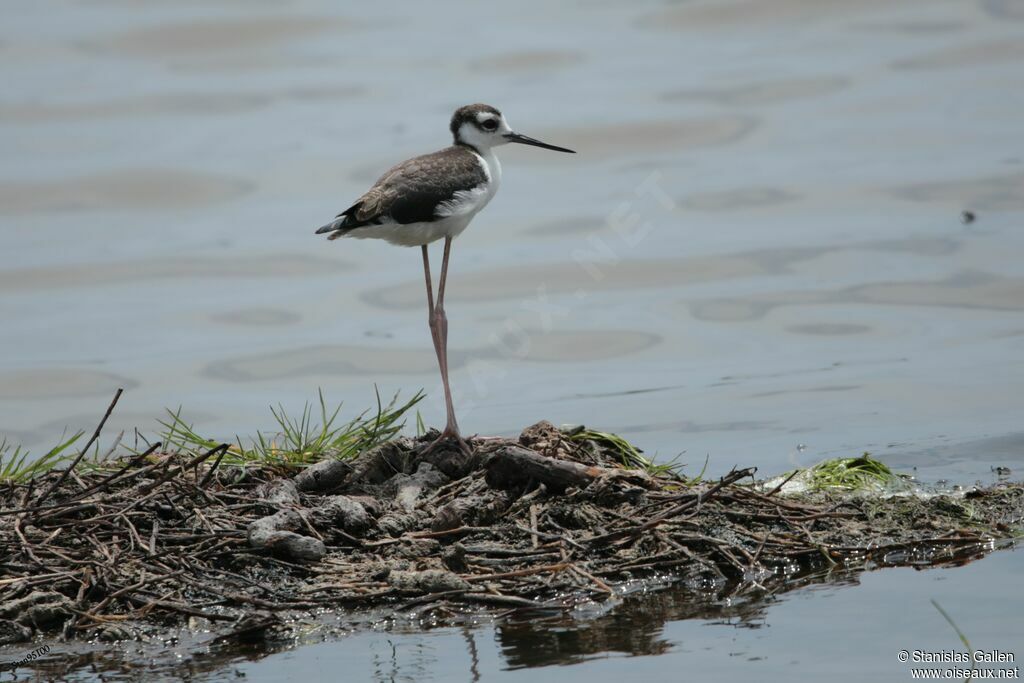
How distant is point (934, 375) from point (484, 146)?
252 inches

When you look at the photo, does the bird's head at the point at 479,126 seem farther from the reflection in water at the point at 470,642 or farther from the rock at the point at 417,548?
the reflection in water at the point at 470,642

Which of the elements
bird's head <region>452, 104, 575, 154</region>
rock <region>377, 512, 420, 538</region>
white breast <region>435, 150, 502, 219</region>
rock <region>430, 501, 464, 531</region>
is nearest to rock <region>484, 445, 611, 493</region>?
rock <region>430, 501, 464, 531</region>

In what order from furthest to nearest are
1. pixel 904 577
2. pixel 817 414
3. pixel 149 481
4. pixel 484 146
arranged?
pixel 817 414 → pixel 484 146 → pixel 149 481 → pixel 904 577

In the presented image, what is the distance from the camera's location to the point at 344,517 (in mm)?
7484

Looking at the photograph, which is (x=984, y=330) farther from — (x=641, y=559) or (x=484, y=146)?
(x=641, y=559)

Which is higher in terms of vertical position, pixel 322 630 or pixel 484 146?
pixel 484 146

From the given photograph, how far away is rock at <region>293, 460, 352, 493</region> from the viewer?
7.93m

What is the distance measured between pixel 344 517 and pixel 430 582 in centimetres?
75

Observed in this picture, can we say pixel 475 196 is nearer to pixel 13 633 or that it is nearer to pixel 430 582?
pixel 430 582

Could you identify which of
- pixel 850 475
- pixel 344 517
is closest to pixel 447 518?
pixel 344 517

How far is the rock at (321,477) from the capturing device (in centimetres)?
793

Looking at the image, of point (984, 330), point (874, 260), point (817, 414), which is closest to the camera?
point (817, 414)

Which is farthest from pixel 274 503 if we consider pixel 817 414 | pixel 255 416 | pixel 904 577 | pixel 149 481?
pixel 255 416

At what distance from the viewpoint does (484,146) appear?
9562 mm
